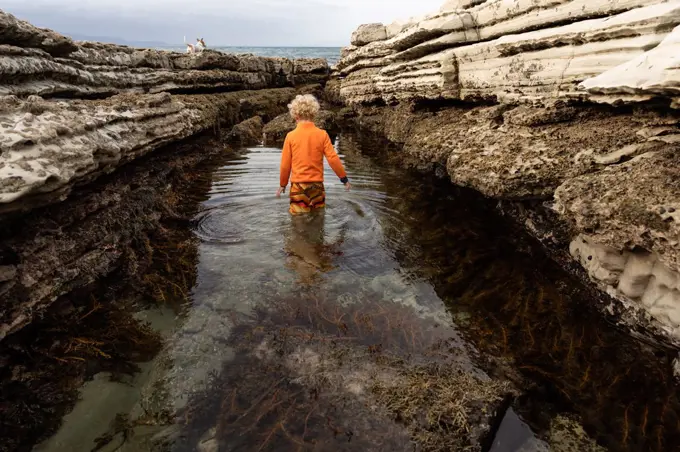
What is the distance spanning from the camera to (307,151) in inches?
273

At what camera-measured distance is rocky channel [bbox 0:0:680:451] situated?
3.44 metres

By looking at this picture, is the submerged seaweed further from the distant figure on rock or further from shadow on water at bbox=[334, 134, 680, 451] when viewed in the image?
the distant figure on rock

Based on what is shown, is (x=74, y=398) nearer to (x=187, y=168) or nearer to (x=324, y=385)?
(x=324, y=385)

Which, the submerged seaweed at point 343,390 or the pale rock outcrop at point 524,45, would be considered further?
the pale rock outcrop at point 524,45

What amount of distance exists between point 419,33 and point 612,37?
7528mm

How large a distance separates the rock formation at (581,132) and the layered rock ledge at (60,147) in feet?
18.5

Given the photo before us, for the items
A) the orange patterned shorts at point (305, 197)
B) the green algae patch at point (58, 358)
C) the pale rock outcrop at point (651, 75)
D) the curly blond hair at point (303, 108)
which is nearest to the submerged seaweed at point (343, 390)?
the green algae patch at point (58, 358)

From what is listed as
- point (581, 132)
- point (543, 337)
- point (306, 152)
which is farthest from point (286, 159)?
point (543, 337)

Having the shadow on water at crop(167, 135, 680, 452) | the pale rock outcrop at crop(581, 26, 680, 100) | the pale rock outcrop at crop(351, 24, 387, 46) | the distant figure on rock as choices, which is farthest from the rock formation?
the distant figure on rock

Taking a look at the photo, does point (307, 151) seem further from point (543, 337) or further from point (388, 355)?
point (543, 337)

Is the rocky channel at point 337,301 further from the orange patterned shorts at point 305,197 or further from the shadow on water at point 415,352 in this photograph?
the orange patterned shorts at point 305,197

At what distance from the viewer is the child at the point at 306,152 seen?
689cm

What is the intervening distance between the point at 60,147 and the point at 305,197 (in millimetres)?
3806

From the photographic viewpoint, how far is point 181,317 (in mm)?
4719
